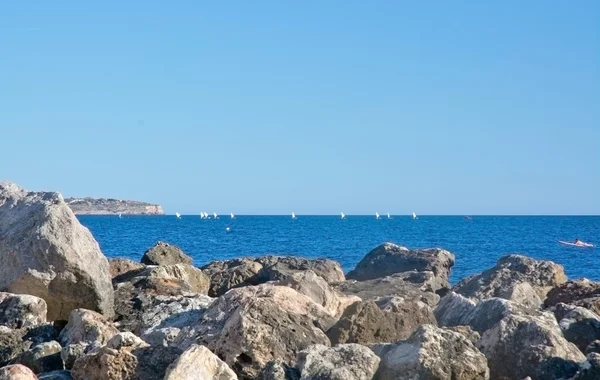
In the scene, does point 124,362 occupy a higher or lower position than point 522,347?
lower

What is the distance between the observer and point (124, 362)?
8578 millimetres

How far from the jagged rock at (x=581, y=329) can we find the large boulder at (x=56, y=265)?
20.4 ft

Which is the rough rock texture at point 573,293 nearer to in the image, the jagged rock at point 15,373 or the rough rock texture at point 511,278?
the rough rock texture at point 511,278

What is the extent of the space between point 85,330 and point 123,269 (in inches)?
267

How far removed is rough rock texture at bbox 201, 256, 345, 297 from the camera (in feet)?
57.1

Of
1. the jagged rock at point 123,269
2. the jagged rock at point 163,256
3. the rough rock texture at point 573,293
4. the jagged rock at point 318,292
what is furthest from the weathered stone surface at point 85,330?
the jagged rock at point 163,256

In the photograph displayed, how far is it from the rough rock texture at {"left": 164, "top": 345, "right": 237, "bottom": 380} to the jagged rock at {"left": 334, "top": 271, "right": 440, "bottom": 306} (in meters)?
5.95

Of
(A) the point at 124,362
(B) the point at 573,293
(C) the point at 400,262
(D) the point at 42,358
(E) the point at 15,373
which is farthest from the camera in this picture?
(C) the point at 400,262

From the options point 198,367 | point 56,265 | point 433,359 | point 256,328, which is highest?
point 56,265

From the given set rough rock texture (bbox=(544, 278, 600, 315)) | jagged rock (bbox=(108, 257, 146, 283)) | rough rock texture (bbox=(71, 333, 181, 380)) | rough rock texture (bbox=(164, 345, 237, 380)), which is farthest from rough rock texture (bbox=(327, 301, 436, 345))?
jagged rock (bbox=(108, 257, 146, 283))

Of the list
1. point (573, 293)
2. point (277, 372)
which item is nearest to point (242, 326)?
point (277, 372)

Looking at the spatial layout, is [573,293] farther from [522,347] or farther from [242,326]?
[242,326]

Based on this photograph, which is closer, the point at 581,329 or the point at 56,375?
the point at 56,375

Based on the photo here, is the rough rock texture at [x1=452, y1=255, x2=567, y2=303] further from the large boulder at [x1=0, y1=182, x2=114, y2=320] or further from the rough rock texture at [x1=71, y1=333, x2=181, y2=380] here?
the rough rock texture at [x1=71, y1=333, x2=181, y2=380]
